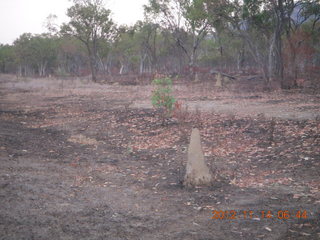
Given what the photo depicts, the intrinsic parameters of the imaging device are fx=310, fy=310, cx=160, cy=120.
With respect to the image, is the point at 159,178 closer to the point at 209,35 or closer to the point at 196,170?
the point at 196,170

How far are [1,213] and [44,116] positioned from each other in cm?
928

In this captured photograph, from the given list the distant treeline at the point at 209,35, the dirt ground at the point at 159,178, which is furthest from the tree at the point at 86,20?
the dirt ground at the point at 159,178

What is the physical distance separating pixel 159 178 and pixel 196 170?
3.03 ft

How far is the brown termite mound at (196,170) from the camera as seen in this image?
5367 millimetres

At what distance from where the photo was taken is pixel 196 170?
213 inches

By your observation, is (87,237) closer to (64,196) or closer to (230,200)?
(64,196)

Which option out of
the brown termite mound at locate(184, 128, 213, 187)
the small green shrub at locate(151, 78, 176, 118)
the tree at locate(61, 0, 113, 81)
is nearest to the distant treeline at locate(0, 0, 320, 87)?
the tree at locate(61, 0, 113, 81)

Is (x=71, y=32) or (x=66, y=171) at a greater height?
(x=71, y=32)

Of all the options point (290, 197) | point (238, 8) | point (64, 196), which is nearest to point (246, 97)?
point (238, 8)

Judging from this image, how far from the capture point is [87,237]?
368 centimetres
